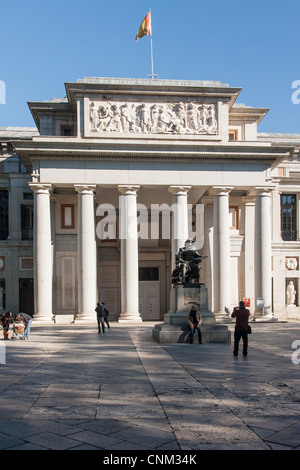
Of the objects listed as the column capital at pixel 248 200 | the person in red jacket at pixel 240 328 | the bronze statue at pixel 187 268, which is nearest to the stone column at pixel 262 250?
the column capital at pixel 248 200

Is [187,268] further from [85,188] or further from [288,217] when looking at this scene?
[288,217]

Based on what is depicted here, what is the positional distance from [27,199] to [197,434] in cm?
3932

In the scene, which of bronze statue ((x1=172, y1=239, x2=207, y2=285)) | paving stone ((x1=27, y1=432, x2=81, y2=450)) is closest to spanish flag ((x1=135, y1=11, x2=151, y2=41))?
bronze statue ((x1=172, y1=239, x2=207, y2=285))

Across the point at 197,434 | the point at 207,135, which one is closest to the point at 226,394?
the point at 197,434

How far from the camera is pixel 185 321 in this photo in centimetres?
2155

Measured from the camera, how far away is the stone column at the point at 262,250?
3709cm

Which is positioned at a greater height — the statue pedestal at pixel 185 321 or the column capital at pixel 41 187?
the column capital at pixel 41 187

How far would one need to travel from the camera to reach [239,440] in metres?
6.84

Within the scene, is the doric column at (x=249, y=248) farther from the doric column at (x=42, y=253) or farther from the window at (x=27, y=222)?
the window at (x=27, y=222)

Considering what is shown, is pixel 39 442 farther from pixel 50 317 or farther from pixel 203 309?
pixel 50 317

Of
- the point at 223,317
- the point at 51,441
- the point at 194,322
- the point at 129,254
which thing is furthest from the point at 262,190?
the point at 51,441

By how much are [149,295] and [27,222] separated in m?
12.7

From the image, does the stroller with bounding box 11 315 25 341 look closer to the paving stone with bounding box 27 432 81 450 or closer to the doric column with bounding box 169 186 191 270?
the doric column with bounding box 169 186 191 270

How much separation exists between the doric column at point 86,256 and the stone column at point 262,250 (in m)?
12.2
